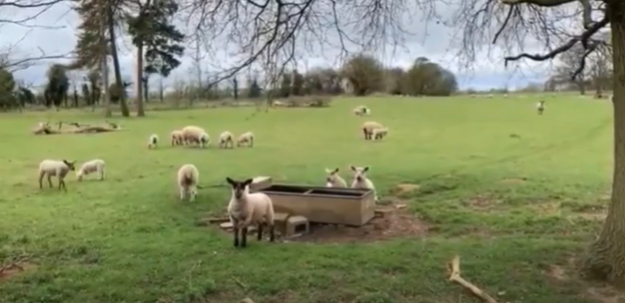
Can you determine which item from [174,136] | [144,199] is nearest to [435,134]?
[174,136]

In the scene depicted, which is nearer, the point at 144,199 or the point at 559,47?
the point at 559,47

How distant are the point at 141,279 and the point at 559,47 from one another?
5827 millimetres

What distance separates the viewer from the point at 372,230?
32.8 feet

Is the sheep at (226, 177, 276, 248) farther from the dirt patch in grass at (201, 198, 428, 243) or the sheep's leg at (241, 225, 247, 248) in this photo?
the dirt patch in grass at (201, 198, 428, 243)

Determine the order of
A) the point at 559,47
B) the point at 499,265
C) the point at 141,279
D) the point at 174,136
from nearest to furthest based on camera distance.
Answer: the point at 141,279
the point at 499,265
the point at 559,47
the point at 174,136

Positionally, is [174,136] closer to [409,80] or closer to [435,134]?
[435,134]

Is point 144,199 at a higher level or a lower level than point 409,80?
lower

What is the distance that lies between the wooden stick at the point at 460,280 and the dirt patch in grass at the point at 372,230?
6.88 feet

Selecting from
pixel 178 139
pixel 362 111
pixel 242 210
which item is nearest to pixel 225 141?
pixel 178 139

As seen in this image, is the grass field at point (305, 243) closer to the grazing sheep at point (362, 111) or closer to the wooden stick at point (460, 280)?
the wooden stick at point (460, 280)

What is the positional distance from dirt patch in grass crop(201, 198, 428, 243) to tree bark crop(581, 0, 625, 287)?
114 inches

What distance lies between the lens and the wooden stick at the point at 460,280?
253 inches

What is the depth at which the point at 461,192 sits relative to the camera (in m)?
13.5

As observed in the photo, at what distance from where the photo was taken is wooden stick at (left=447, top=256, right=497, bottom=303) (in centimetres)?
643
